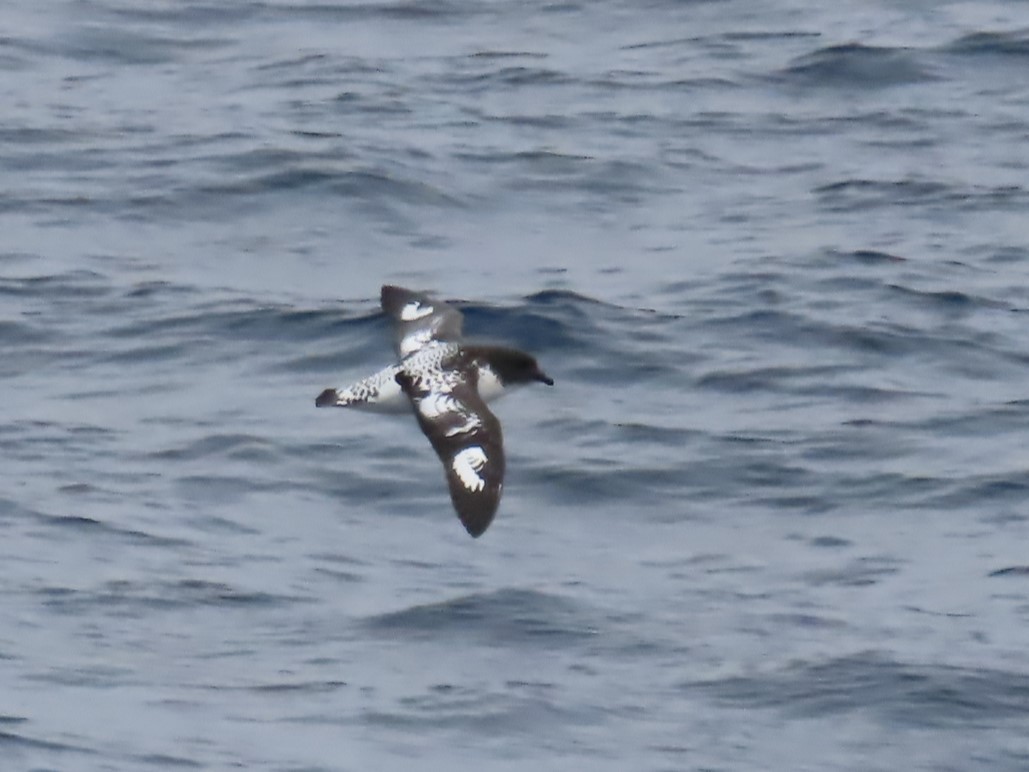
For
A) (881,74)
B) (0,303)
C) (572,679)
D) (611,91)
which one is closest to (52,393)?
(0,303)

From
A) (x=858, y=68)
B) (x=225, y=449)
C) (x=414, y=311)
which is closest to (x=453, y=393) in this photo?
(x=414, y=311)

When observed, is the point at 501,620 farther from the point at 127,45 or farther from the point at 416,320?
the point at 127,45

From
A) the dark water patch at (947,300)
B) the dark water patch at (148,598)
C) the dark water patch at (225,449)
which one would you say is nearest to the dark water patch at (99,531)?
the dark water patch at (148,598)

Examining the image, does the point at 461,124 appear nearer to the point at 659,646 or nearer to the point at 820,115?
the point at 820,115

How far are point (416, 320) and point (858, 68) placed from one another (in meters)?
7.26

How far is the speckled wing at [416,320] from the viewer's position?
33.9 ft

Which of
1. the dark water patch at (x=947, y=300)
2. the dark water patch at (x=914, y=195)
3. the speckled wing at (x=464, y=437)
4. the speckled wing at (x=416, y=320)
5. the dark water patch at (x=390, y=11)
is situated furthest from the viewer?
the dark water patch at (x=390, y=11)

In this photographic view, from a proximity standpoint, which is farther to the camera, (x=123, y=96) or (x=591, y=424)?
(x=123, y=96)

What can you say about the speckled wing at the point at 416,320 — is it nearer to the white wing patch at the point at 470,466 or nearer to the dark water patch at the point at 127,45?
the white wing patch at the point at 470,466

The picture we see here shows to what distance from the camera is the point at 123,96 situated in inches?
675

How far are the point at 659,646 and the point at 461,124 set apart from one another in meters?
7.02

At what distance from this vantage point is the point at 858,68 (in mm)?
17141

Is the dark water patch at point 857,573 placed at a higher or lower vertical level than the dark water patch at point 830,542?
lower

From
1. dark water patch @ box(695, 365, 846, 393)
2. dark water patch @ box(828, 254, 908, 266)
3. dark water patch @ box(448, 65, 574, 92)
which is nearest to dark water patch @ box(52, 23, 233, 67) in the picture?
dark water patch @ box(448, 65, 574, 92)
